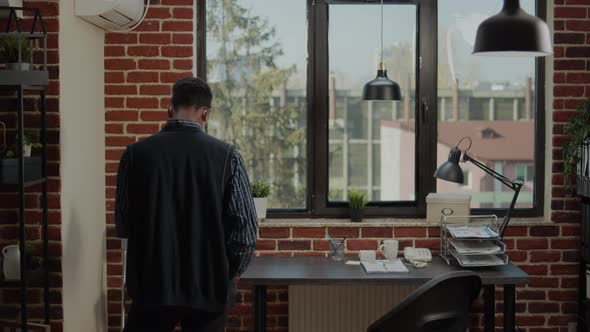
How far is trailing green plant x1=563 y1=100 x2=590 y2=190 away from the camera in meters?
4.05

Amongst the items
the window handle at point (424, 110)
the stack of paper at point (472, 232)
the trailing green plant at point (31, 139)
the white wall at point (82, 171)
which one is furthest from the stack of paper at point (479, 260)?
the trailing green plant at point (31, 139)

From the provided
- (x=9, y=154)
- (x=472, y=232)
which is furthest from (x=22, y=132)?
(x=472, y=232)

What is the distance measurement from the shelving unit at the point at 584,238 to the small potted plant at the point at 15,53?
9.27ft

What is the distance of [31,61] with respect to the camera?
3.32 metres

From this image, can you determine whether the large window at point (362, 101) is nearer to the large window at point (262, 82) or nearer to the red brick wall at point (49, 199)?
the large window at point (262, 82)

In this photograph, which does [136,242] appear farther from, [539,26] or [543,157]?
[543,157]

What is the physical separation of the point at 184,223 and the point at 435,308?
0.98 m

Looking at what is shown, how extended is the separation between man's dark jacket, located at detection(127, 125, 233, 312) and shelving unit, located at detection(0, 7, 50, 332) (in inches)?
26.4

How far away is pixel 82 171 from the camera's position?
388 cm

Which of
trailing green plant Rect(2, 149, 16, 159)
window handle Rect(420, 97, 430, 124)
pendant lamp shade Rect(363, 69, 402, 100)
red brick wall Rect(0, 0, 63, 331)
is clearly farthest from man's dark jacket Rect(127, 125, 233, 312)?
window handle Rect(420, 97, 430, 124)

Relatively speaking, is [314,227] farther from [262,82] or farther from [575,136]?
[575,136]

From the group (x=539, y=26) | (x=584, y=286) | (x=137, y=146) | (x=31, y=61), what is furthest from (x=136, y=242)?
(x=584, y=286)

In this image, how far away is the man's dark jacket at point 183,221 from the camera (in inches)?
111

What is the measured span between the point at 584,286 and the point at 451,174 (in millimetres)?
1055
